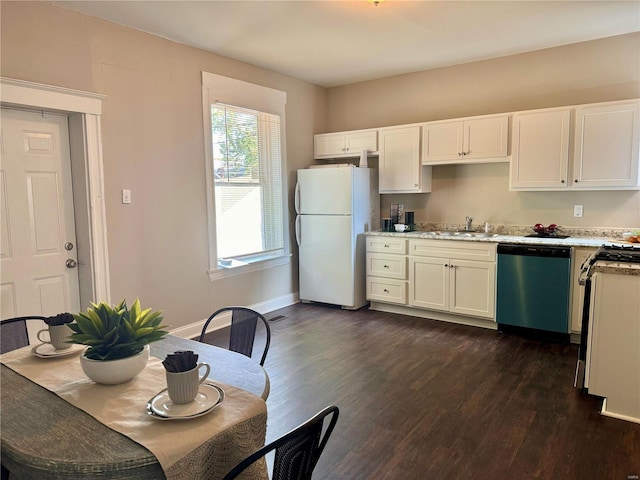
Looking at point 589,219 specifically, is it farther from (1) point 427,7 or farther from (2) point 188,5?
(2) point 188,5

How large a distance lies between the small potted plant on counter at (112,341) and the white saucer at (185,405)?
0.17m

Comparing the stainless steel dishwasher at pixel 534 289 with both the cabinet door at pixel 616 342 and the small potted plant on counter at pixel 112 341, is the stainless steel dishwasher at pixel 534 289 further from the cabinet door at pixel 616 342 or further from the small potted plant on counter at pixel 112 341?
the small potted plant on counter at pixel 112 341

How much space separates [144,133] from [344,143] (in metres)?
A: 2.45

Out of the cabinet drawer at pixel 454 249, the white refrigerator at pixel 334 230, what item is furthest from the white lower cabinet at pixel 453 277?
the white refrigerator at pixel 334 230

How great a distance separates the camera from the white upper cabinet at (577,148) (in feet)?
12.2

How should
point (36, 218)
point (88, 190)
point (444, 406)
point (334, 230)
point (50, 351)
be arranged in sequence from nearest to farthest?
1. point (50, 351)
2. point (444, 406)
3. point (36, 218)
4. point (88, 190)
5. point (334, 230)

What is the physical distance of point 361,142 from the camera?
5.20 metres

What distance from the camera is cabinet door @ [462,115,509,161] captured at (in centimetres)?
425

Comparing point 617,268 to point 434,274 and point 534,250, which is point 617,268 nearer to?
point 534,250

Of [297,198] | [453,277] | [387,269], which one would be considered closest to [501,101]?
[453,277]

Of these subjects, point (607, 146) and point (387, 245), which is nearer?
point (607, 146)

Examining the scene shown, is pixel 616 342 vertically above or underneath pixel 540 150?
underneath

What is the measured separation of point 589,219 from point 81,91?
14.8ft

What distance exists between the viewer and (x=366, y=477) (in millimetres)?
2076
